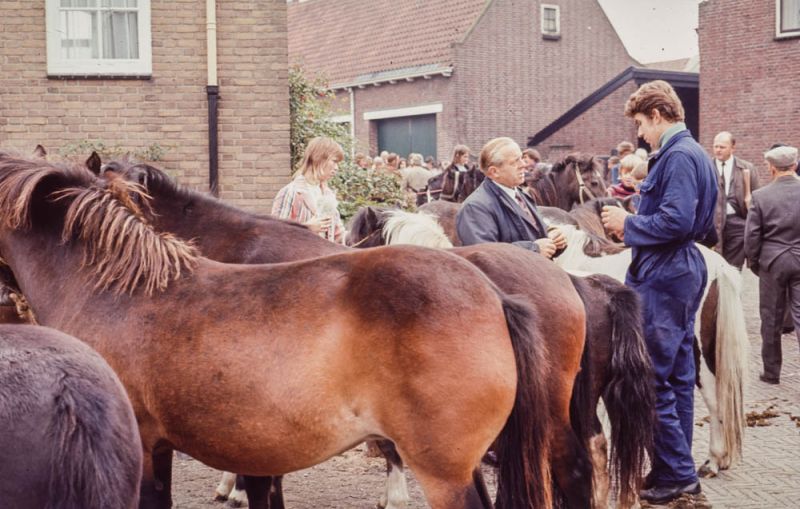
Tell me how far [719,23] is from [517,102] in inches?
320

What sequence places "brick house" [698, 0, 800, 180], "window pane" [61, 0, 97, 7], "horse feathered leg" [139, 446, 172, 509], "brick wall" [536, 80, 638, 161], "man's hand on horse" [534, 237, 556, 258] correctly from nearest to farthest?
"horse feathered leg" [139, 446, 172, 509] < "man's hand on horse" [534, 237, 556, 258] < "window pane" [61, 0, 97, 7] < "brick house" [698, 0, 800, 180] < "brick wall" [536, 80, 638, 161]

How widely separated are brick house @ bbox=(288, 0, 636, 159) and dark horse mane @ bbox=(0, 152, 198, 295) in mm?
26288

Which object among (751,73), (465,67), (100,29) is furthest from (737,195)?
(465,67)

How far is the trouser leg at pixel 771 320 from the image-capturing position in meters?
9.26

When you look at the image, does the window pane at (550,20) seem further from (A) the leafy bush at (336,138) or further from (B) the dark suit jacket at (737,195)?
(B) the dark suit jacket at (737,195)

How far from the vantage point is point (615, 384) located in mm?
5242

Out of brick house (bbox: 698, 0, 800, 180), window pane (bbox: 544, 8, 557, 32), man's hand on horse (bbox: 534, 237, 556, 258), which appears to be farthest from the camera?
window pane (bbox: 544, 8, 557, 32)

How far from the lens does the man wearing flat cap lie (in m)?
9.19

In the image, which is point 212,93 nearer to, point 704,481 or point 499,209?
point 499,209

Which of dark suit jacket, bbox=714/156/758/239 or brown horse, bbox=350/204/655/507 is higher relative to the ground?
dark suit jacket, bbox=714/156/758/239

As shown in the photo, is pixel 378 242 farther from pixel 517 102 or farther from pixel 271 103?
pixel 517 102

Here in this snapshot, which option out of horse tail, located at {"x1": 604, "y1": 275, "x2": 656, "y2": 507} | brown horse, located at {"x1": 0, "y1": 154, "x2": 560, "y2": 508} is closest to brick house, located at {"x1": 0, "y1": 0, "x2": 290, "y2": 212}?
horse tail, located at {"x1": 604, "y1": 275, "x2": 656, "y2": 507}

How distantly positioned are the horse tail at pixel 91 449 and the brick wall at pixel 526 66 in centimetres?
2903

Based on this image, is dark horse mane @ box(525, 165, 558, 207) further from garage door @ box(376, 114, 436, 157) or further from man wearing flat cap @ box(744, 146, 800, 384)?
garage door @ box(376, 114, 436, 157)
